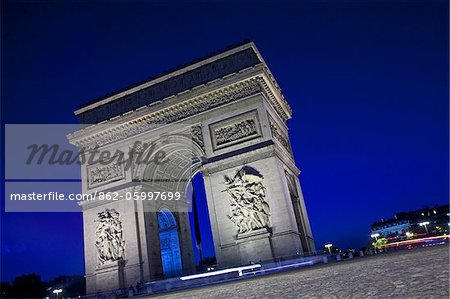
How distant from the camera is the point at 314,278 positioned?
7.28 metres

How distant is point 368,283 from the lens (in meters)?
5.87

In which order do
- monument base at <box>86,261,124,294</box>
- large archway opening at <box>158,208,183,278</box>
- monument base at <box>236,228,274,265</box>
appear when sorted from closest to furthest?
monument base at <box>236,228,274,265</box>
monument base at <box>86,261,124,294</box>
large archway opening at <box>158,208,183,278</box>

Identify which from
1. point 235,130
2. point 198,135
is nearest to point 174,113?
point 198,135

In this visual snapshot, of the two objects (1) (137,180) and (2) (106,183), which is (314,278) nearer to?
(1) (137,180)

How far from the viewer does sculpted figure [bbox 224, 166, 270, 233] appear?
17.2m

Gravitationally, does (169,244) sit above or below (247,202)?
below

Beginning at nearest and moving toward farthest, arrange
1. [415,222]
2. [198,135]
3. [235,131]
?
[235,131], [198,135], [415,222]

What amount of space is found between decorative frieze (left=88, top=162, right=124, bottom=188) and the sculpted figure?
681 cm

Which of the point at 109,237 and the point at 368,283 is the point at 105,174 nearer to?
the point at 109,237

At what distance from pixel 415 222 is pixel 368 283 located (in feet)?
284

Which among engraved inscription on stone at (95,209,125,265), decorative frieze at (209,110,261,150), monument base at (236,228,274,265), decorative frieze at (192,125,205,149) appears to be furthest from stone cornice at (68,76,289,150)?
monument base at (236,228,274,265)

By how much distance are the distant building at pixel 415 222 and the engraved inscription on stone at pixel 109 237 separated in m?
66.6

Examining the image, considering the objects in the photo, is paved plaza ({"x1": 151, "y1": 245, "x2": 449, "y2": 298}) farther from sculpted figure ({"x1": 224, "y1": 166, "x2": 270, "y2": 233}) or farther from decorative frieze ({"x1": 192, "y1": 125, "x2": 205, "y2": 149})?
decorative frieze ({"x1": 192, "y1": 125, "x2": 205, "y2": 149})

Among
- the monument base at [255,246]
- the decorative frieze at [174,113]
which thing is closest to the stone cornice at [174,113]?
the decorative frieze at [174,113]
